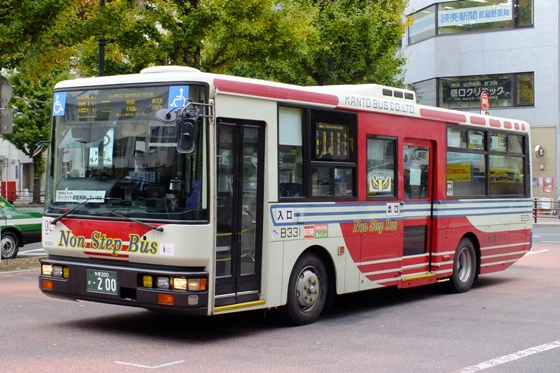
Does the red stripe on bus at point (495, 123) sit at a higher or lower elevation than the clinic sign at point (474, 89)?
lower

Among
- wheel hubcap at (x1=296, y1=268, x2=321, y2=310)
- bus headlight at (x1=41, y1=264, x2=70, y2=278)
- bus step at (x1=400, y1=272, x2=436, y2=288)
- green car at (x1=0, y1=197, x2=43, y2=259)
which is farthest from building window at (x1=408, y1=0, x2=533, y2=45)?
bus headlight at (x1=41, y1=264, x2=70, y2=278)

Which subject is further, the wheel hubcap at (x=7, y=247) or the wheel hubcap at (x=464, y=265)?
the wheel hubcap at (x=7, y=247)

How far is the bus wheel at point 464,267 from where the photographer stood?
1447 centimetres

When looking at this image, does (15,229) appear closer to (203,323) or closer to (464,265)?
(203,323)

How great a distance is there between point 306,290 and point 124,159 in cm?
289

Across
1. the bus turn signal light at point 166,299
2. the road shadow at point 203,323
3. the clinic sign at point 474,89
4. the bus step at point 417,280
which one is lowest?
the road shadow at point 203,323

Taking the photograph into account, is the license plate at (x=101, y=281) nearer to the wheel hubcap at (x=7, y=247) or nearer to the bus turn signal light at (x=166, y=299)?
the bus turn signal light at (x=166, y=299)

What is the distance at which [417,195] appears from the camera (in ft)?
44.0

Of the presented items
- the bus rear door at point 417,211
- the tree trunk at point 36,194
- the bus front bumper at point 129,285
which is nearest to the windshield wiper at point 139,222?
the bus front bumper at point 129,285

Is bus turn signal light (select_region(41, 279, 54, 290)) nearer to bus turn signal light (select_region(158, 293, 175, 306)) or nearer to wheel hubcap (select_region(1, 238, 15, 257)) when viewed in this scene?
bus turn signal light (select_region(158, 293, 175, 306))

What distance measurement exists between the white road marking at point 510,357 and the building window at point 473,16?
105ft

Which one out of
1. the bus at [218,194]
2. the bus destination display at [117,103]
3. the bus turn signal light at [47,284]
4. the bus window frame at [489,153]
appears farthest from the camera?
the bus window frame at [489,153]

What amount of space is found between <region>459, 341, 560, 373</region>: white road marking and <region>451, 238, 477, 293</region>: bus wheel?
456 cm

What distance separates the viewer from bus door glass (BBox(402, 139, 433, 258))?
13078mm
